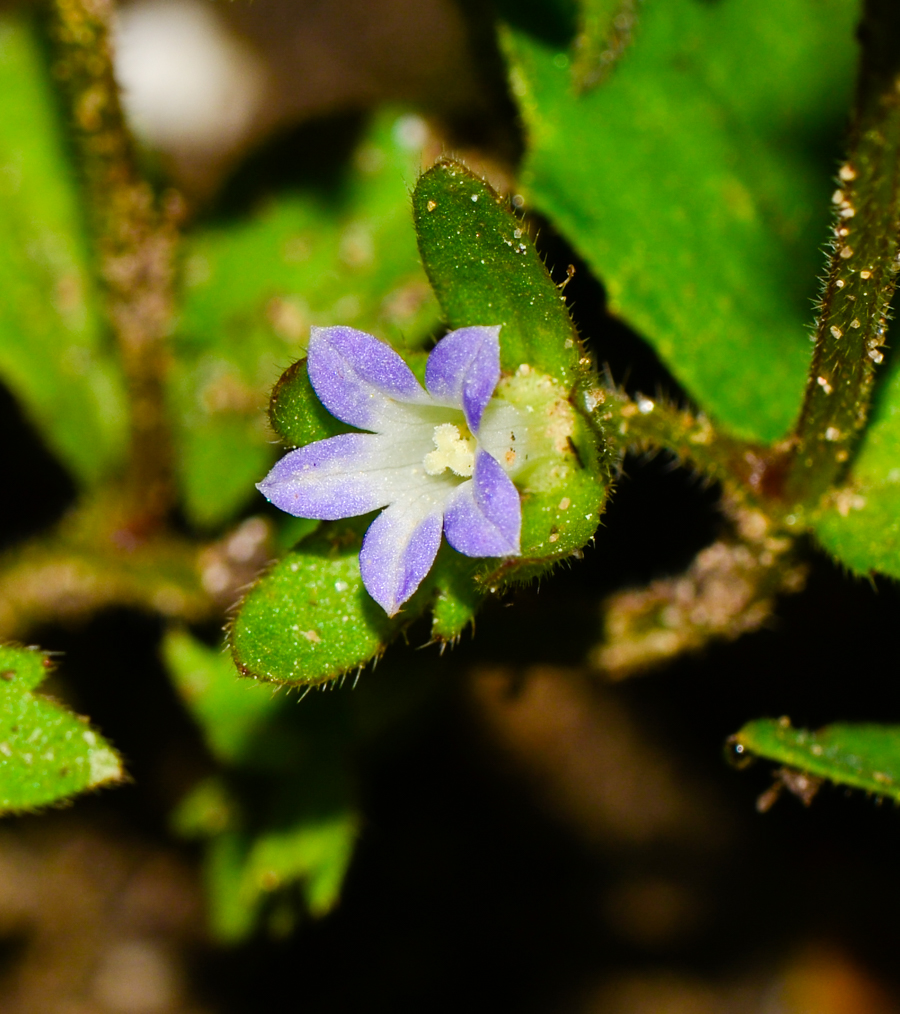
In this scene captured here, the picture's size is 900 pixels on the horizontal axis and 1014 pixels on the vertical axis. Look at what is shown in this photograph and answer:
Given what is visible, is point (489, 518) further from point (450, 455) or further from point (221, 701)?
point (221, 701)

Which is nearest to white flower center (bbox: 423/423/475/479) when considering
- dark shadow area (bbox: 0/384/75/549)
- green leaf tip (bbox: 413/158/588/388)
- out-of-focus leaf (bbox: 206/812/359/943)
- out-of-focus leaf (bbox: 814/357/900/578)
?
green leaf tip (bbox: 413/158/588/388)

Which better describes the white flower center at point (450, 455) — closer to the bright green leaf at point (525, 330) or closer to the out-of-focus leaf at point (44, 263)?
the bright green leaf at point (525, 330)

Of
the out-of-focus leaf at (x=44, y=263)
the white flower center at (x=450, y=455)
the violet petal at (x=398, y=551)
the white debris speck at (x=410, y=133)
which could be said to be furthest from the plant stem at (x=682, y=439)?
the out-of-focus leaf at (x=44, y=263)

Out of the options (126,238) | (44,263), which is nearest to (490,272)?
(126,238)

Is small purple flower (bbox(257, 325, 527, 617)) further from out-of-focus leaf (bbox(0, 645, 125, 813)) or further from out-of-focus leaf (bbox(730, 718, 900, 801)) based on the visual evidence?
out-of-focus leaf (bbox(730, 718, 900, 801))

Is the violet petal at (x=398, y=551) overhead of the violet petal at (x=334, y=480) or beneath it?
beneath

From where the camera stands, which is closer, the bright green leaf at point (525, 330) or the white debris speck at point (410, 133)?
the bright green leaf at point (525, 330)

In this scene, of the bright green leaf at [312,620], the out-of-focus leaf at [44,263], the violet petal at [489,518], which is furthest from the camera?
the out-of-focus leaf at [44,263]

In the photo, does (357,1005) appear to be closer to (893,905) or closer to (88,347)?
(893,905)
